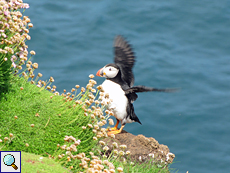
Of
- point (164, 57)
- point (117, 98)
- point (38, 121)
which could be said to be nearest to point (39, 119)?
point (38, 121)

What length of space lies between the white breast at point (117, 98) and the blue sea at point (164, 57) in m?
3.95

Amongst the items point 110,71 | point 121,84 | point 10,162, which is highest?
point 110,71

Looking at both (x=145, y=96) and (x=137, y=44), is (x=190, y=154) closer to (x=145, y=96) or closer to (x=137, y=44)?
(x=145, y=96)

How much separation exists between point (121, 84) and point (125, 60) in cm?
53

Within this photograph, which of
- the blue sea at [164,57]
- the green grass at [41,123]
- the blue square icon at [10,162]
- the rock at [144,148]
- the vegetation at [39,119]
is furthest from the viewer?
the blue sea at [164,57]

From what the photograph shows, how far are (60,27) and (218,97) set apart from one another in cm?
764

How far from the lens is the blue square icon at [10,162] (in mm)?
4371

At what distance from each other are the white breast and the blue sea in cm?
395

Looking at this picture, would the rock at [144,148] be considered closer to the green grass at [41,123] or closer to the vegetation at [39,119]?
the green grass at [41,123]

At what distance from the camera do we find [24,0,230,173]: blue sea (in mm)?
11492

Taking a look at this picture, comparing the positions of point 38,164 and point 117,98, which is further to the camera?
point 117,98

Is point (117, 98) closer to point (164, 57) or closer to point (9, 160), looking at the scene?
point (9, 160)

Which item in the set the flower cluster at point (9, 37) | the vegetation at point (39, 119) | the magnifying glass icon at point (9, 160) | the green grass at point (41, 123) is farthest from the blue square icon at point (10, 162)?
the flower cluster at point (9, 37)

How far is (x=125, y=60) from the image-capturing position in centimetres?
698
